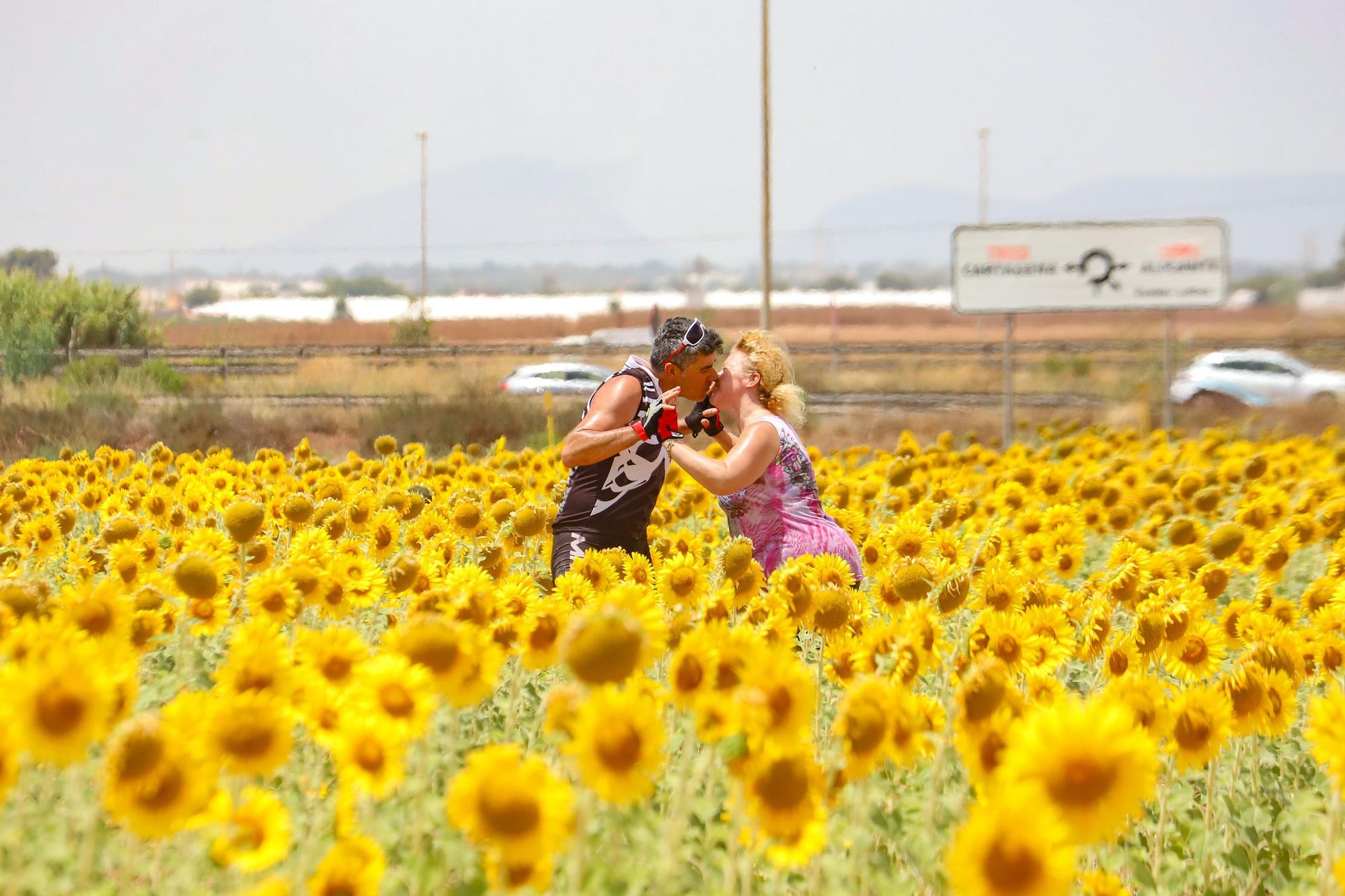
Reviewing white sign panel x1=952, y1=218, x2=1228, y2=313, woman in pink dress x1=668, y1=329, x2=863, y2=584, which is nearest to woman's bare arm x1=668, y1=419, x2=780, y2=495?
woman in pink dress x1=668, y1=329, x2=863, y2=584

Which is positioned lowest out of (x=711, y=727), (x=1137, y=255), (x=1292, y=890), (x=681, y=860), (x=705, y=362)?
(x=1292, y=890)

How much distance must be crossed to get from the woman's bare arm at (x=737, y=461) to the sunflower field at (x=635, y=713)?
0.93 feet

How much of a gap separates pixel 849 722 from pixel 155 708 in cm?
204

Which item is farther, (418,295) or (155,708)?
(418,295)

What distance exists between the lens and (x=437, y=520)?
5.32 metres

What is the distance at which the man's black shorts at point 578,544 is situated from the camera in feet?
18.5

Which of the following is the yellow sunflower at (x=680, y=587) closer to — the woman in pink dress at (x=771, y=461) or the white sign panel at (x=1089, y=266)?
the woman in pink dress at (x=771, y=461)

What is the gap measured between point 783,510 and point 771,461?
1.25 feet

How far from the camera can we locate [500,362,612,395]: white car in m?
26.9

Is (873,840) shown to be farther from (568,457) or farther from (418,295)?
(418,295)

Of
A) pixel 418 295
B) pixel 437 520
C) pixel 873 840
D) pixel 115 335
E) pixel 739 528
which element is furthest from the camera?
pixel 418 295

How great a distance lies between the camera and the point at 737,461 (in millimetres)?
5531

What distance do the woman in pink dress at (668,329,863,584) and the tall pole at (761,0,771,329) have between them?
16.0 meters

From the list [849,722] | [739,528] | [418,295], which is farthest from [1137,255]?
[418,295]
